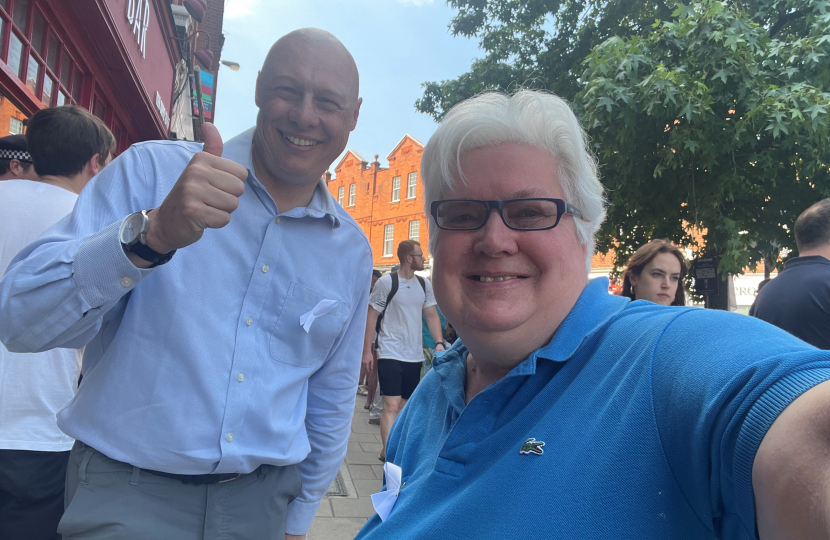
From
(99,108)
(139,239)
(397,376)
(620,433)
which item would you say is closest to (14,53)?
(99,108)

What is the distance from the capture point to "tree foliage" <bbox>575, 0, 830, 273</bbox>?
723 cm

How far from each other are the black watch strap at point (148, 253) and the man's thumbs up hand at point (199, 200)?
61 millimetres

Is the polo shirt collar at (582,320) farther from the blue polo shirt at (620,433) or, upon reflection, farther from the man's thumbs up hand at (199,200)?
the man's thumbs up hand at (199,200)

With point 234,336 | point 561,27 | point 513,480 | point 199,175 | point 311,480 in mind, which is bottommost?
point 311,480

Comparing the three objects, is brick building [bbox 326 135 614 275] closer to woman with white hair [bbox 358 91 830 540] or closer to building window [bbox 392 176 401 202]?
building window [bbox 392 176 401 202]

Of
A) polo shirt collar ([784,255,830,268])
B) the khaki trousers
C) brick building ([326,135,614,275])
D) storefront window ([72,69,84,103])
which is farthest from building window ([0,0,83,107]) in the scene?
brick building ([326,135,614,275])

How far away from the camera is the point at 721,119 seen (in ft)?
26.0

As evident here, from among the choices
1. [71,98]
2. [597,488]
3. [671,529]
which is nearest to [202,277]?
[597,488]

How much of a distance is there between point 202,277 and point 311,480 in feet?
2.89

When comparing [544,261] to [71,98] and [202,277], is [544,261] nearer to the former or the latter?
[202,277]

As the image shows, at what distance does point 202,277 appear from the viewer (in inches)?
66.5

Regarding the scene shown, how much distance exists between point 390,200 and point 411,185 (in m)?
2.31

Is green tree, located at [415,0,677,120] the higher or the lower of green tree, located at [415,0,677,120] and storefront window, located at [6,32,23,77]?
the higher

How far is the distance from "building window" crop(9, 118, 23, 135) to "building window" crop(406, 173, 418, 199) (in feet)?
102
